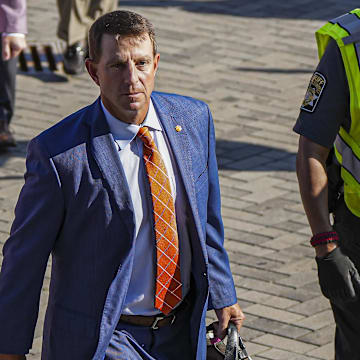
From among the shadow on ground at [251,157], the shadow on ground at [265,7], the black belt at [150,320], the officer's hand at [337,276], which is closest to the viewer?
the black belt at [150,320]

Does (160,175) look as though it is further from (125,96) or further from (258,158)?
(258,158)

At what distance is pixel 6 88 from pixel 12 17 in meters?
0.70

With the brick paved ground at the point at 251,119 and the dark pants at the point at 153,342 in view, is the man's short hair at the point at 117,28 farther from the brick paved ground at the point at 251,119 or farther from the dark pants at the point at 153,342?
the brick paved ground at the point at 251,119

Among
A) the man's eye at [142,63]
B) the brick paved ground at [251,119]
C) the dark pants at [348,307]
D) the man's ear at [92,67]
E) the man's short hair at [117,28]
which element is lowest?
the brick paved ground at [251,119]

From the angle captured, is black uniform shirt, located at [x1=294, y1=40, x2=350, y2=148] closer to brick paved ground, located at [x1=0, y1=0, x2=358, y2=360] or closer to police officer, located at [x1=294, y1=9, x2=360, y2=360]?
police officer, located at [x1=294, y1=9, x2=360, y2=360]

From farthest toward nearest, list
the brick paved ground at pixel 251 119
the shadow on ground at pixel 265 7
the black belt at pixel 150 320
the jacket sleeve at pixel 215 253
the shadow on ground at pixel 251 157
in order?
the shadow on ground at pixel 265 7, the shadow on ground at pixel 251 157, the brick paved ground at pixel 251 119, the jacket sleeve at pixel 215 253, the black belt at pixel 150 320

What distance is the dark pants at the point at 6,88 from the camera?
748cm

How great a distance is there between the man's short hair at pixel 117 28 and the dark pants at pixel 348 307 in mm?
1158

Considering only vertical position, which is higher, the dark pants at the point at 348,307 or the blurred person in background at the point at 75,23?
the dark pants at the point at 348,307

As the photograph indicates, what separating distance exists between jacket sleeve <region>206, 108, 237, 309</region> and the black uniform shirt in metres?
0.42

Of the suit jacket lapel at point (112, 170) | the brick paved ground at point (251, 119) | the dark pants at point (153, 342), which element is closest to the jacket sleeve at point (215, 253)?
the dark pants at point (153, 342)

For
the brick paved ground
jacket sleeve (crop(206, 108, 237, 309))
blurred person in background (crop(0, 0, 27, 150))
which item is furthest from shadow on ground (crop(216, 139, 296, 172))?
jacket sleeve (crop(206, 108, 237, 309))

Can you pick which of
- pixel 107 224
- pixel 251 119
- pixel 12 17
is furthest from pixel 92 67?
pixel 251 119

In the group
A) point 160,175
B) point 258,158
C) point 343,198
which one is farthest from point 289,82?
point 160,175
